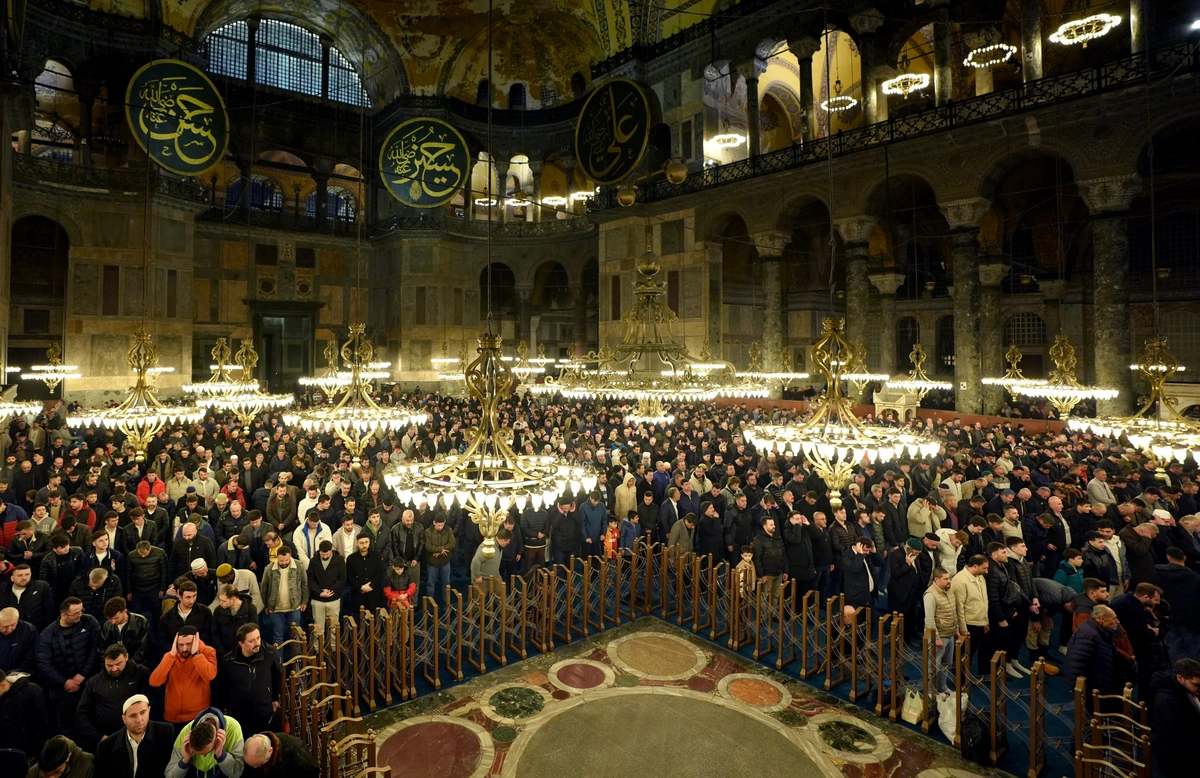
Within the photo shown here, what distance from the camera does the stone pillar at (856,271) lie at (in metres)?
14.5

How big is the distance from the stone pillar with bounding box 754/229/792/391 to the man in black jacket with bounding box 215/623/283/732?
13973 mm

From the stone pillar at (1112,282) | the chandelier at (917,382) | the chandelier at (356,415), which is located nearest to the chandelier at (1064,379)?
the stone pillar at (1112,282)

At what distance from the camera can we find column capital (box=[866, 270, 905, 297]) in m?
16.7

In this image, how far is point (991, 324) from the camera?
47.9 ft

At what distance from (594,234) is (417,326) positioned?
7.11m

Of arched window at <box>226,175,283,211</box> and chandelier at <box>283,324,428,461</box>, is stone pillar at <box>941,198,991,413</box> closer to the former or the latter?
chandelier at <box>283,324,428,461</box>

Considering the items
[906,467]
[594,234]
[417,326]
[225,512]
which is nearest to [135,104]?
[225,512]

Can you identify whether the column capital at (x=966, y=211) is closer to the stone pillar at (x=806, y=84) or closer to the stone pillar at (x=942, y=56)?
the stone pillar at (x=942, y=56)

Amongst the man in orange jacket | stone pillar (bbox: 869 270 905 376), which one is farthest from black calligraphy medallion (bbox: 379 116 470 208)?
stone pillar (bbox: 869 270 905 376)

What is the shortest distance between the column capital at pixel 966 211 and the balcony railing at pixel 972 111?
152 centimetres

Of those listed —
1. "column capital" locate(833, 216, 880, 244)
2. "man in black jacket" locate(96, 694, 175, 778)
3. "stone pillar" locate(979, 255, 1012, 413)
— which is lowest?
"man in black jacket" locate(96, 694, 175, 778)

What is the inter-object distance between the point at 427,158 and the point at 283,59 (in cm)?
1821

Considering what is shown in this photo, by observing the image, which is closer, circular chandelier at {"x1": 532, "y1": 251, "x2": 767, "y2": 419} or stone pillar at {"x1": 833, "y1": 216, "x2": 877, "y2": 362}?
circular chandelier at {"x1": 532, "y1": 251, "x2": 767, "y2": 419}

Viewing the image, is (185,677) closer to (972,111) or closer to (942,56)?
(972,111)
